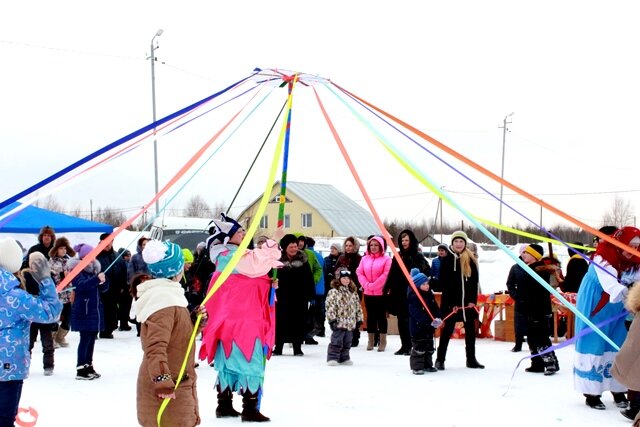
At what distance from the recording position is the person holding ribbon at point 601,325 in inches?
235

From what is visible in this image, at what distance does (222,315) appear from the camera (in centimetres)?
570

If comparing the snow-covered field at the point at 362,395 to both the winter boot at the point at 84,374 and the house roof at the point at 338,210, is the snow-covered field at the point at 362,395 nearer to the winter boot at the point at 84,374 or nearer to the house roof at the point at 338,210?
the winter boot at the point at 84,374

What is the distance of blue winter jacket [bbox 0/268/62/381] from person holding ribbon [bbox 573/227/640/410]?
415cm

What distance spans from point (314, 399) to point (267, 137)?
2.44m

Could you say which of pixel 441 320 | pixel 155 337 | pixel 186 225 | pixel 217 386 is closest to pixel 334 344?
pixel 441 320

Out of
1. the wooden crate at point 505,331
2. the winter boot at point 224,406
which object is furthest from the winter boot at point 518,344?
the winter boot at point 224,406

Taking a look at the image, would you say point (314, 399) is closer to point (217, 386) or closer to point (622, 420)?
point (217, 386)

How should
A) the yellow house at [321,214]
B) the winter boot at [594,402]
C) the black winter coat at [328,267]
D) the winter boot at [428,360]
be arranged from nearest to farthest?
the winter boot at [594,402] < the winter boot at [428,360] < the black winter coat at [328,267] < the yellow house at [321,214]

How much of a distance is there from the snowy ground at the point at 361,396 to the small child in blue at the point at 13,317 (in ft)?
5.11

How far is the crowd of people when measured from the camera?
4098 mm

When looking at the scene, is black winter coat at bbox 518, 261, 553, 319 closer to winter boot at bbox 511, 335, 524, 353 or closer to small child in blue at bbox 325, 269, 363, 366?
winter boot at bbox 511, 335, 524, 353

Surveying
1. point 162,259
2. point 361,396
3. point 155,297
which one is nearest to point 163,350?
point 155,297

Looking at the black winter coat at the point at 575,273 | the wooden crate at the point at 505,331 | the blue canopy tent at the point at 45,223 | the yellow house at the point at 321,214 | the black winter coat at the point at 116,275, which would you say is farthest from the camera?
the yellow house at the point at 321,214

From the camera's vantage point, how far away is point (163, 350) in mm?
3930
